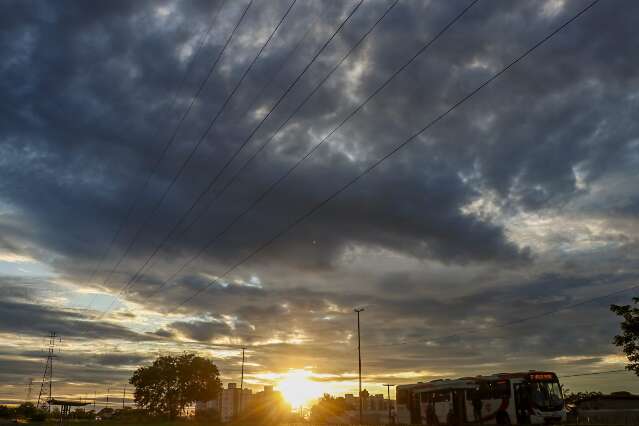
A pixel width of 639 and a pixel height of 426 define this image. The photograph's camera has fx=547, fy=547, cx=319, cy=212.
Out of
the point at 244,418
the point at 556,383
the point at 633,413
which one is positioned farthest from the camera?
the point at 244,418

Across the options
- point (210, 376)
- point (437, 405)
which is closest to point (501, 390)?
point (437, 405)

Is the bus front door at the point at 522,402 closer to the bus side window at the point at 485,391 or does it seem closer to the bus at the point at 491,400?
the bus at the point at 491,400

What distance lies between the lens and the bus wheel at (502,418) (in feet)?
144

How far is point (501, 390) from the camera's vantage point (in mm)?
45312

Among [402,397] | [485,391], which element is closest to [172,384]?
[402,397]

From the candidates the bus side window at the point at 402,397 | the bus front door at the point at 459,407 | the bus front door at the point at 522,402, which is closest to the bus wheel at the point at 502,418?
the bus front door at the point at 522,402

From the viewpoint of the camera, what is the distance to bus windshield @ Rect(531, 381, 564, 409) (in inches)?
1692

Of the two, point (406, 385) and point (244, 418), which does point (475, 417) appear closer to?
point (406, 385)

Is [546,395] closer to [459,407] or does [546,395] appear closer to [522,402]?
[522,402]

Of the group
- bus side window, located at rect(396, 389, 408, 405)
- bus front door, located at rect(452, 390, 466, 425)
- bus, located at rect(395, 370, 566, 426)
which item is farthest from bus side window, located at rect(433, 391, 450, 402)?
bus side window, located at rect(396, 389, 408, 405)

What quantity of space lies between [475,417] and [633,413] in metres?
29.7

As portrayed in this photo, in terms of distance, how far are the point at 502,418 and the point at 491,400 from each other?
2046mm

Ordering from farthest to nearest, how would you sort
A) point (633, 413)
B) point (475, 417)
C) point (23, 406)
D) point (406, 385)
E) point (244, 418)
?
point (23, 406) < point (244, 418) < point (633, 413) < point (406, 385) < point (475, 417)

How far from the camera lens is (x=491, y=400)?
4628 centimetres
